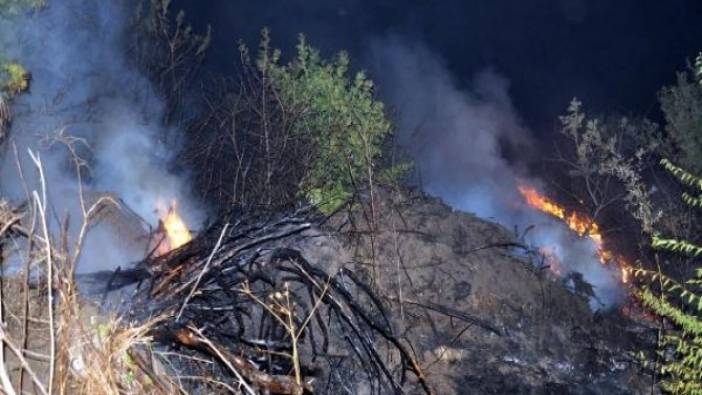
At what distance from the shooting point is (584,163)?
16422mm

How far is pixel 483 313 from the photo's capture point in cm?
1068

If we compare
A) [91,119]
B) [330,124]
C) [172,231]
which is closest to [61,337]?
[172,231]

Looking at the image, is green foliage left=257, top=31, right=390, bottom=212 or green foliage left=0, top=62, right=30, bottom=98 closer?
green foliage left=0, top=62, right=30, bottom=98

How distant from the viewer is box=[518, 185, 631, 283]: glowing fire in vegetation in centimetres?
1567

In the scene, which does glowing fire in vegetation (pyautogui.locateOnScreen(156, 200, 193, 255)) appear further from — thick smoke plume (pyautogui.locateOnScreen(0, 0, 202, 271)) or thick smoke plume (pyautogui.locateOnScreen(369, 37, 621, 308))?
thick smoke plume (pyautogui.locateOnScreen(369, 37, 621, 308))

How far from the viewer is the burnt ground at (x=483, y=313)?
9.43m

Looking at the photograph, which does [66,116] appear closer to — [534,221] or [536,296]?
[536,296]

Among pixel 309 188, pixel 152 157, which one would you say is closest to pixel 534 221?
pixel 309 188

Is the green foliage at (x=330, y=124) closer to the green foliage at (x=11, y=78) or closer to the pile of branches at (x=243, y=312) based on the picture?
the green foliage at (x=11, y=78)

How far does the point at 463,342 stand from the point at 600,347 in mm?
2897

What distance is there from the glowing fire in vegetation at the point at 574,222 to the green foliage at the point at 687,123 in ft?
11.2

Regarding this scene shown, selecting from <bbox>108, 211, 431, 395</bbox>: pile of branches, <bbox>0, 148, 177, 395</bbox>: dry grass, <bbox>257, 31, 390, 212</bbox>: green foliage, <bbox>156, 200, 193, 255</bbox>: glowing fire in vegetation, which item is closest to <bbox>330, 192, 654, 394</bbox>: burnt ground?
<bbox>257, 31, 390, 212</bbox>: green foliage

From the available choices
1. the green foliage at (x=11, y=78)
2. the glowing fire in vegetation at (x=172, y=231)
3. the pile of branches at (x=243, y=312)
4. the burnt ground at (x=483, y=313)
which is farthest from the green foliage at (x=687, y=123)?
the green foliage at (x=11, y=78)

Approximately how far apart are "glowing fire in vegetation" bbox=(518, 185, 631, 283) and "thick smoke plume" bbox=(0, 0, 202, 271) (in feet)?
29.9
